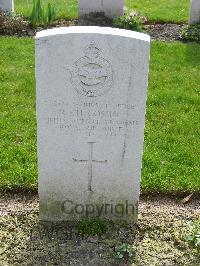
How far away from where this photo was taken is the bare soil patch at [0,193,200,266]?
4.40 m

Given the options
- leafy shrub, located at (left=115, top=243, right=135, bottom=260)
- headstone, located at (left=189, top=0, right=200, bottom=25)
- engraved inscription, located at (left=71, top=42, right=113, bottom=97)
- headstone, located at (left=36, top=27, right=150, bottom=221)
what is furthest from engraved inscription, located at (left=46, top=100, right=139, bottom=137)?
headstone, located at (left=189, top=0, right=200, bottom=25)

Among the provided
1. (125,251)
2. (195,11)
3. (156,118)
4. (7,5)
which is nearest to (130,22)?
(195,11)

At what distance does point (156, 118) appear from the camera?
22.3 feet

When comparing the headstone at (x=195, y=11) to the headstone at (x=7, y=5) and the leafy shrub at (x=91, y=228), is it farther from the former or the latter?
the leafy shrub at (x=91, y=228)

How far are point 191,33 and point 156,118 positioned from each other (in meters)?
3.71

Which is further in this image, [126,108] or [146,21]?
[146,21]

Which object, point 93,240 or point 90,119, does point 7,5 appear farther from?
point 93,240

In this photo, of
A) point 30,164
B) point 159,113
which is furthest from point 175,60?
point 30,164

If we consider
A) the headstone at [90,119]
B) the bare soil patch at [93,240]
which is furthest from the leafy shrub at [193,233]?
the headstone at [90,119]

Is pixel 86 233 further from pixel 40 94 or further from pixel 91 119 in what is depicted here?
pixel 40 94

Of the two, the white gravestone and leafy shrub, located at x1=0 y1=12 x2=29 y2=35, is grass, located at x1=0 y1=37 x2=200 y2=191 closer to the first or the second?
leafy shrub, located at x1=0 y1=12 x2=29 y2=35

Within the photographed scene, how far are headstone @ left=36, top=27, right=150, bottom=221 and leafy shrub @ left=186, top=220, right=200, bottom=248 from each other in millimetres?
510

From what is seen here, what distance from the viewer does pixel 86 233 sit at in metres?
4.64

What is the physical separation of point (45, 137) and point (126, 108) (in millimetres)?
740
